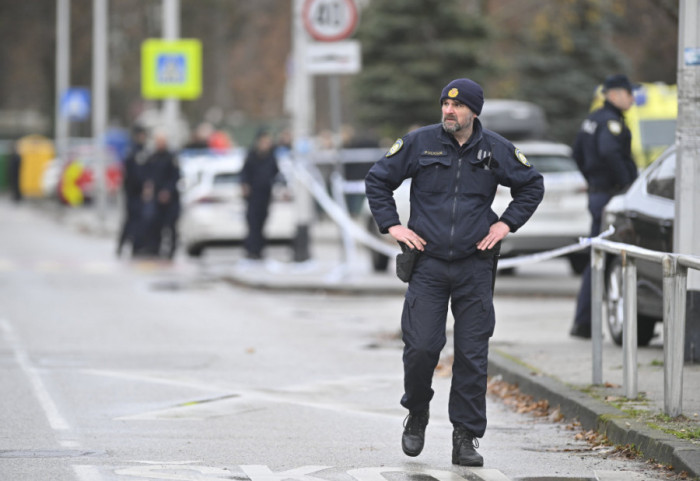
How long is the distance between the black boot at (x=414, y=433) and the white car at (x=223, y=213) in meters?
17.0

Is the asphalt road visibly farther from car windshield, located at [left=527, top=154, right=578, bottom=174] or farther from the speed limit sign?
the speed limit sign

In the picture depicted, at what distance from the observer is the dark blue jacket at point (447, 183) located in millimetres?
7766

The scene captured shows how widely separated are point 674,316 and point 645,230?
3735 mm

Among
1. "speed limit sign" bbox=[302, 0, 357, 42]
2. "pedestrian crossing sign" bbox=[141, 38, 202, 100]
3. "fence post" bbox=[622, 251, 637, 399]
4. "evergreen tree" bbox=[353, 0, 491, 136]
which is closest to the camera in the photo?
"fence post" bbox=[622, 251, 637, 399]

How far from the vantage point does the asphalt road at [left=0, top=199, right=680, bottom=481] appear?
7773mm

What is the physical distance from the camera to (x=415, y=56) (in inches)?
1681

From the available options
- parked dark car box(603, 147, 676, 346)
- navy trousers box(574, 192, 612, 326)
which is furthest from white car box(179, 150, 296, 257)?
parked dark car box(603, 147, 676, 346)

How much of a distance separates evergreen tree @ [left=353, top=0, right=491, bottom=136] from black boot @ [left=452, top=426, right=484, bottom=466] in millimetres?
33991

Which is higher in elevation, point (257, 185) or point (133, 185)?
point (257, 185)

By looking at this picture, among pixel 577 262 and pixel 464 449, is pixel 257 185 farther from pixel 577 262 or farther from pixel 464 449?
pixel 464 449

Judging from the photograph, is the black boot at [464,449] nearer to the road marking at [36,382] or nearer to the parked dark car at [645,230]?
the road marking at [36,382]

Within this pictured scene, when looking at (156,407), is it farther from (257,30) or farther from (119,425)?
(257,30)

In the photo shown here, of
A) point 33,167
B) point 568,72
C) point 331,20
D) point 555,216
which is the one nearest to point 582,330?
point 555,216

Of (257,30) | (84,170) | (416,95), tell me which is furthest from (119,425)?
(257,30)
